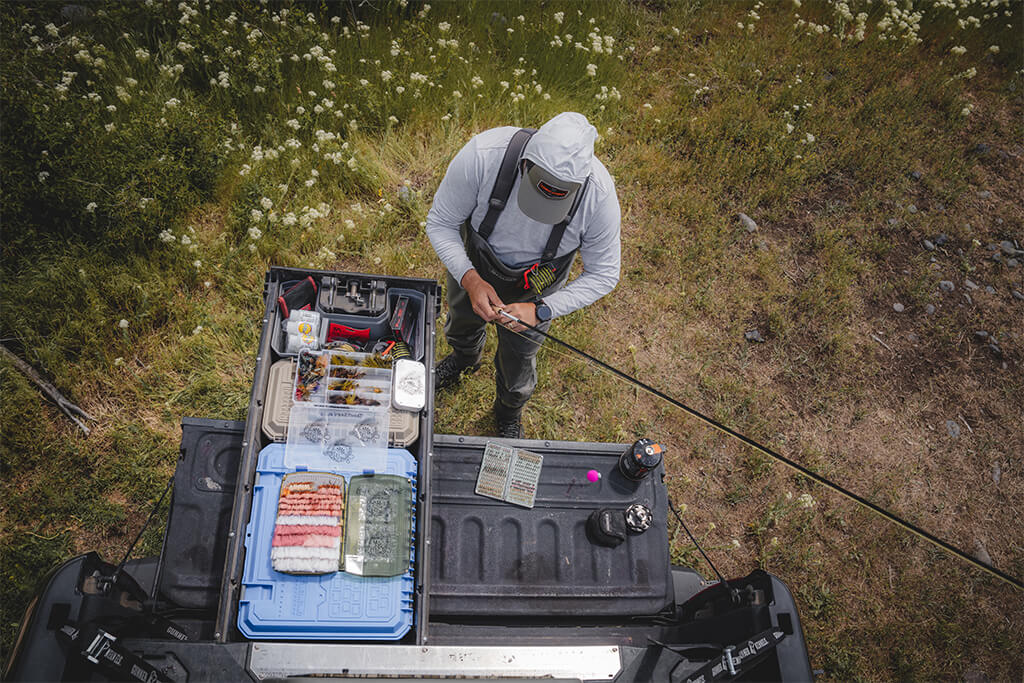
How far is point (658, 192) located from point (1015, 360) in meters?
3.86

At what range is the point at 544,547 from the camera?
3.42 meters

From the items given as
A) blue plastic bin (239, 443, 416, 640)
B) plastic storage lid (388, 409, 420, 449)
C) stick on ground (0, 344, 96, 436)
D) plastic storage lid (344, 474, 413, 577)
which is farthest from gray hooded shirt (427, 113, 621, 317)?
stick on ground (0, 344, 96, 436)

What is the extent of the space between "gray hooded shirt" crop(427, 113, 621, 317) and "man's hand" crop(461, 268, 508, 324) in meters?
0.05

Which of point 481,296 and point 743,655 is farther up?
point 481,296

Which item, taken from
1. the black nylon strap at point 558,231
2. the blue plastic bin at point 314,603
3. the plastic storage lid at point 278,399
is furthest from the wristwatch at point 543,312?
the blue plastic bin at point 314,603

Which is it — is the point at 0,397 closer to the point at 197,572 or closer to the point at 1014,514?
the point at 197,572

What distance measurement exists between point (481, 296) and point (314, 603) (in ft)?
5.85

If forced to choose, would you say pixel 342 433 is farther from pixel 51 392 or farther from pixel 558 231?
pixel 51 392

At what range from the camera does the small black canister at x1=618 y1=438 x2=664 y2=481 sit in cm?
345

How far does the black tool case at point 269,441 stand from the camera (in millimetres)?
2479

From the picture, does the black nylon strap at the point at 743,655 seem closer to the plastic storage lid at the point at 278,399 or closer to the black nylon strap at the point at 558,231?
the black nylon strap at the point at 558,231

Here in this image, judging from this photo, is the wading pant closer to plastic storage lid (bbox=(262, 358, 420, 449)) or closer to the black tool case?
the black tool case

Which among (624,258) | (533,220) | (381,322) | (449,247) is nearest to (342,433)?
(381,322)

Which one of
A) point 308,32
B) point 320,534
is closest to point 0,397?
point 320,534
